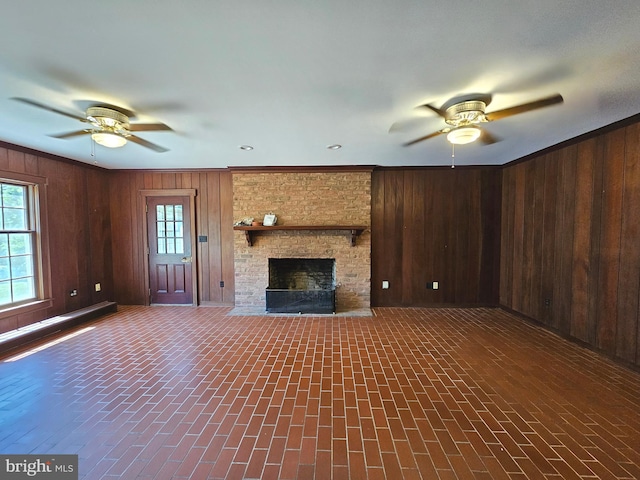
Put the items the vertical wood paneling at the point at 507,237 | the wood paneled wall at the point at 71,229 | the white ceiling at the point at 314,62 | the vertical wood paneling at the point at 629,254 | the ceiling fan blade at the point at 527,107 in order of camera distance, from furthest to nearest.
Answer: the vertical wood paneling at the point at 507,237 < the wood paneled wall at the point at 71,229 < the vertical wood paneling at the point at 629,254 < the ceiling fan blade at the point at 527,107 < the white ceiling at the point at 314,62

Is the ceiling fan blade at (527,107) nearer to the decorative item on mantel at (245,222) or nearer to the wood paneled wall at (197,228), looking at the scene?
the decorative item on mantel at (245,222)

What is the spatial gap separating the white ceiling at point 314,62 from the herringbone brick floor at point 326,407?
2521 mm

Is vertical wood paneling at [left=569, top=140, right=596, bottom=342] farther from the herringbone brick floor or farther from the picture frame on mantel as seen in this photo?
the picture frame on mantel

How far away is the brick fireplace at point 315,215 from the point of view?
14.7 feet

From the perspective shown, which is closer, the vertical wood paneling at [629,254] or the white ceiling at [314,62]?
the white ceiling at [314,62]

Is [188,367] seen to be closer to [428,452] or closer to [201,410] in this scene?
[201,410]

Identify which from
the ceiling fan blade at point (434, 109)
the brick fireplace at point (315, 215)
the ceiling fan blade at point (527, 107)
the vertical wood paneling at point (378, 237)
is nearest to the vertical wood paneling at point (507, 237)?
the vertical wood paneling at point (378, 237)

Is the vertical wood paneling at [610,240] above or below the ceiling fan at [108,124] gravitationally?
below

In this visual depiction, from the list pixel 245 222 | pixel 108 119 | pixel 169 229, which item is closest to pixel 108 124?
pixel 108 119

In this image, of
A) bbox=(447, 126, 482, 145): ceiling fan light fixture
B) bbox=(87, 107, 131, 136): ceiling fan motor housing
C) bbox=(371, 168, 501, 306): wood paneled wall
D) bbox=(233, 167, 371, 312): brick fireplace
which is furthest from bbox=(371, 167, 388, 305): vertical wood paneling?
bbox=(87, 107, 131, 136): ceiling fan motor housing

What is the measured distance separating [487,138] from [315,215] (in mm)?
2702

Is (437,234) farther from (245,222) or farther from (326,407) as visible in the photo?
(326,407)

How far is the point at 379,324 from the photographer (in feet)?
12.4

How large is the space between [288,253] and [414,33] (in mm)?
3620
